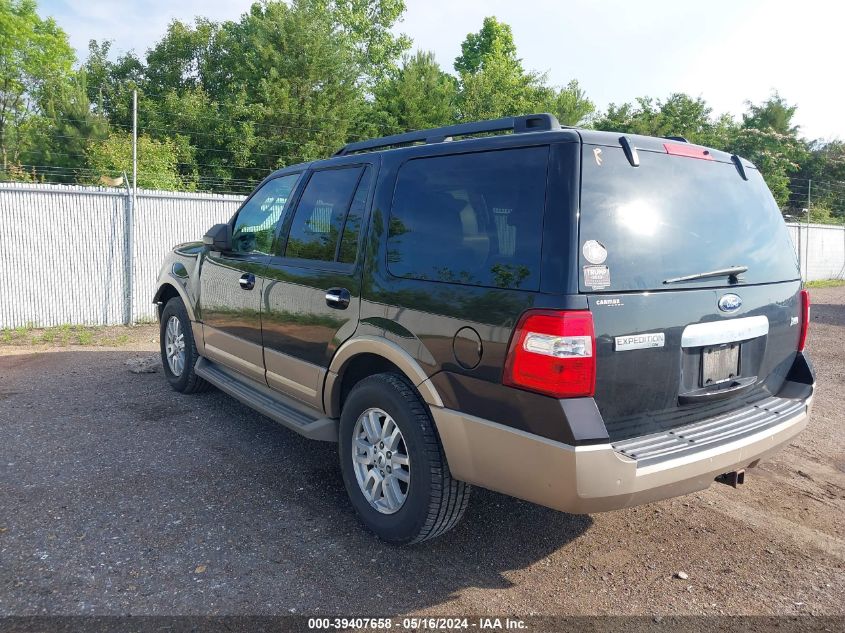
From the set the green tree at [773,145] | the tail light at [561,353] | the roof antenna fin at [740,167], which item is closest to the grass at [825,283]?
the green tree at [773,145]

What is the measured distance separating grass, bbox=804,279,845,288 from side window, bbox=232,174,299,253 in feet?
64.1

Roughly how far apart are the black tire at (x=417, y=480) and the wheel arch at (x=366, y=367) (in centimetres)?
9

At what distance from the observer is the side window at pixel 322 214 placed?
3.87 meters

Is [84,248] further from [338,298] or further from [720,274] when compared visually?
[720,274]

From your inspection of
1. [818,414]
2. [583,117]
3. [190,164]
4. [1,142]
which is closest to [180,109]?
[190,164]

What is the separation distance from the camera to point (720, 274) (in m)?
3.00

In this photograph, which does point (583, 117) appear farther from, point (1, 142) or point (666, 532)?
point (666, 532)

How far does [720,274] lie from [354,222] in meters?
1.95

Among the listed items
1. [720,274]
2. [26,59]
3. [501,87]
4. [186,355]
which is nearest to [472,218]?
[720,274]

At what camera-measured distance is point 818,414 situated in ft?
19.3

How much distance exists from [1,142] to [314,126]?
16496 millimetres

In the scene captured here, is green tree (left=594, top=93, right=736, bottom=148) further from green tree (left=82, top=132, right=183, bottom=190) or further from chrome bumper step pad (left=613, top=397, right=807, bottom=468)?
chrome bumper step pad (left=613, top=397, right=807, bottom=468)

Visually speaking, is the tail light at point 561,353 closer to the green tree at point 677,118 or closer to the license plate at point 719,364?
the license plate at point 719,364

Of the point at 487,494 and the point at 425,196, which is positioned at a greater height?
the point at 425,196
